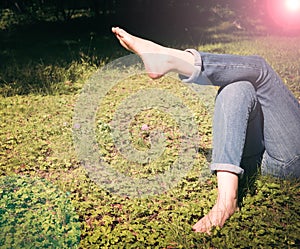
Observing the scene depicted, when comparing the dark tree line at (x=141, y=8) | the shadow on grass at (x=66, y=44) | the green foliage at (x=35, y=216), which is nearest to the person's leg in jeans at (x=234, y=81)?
the green foliage at (x=35, y=216)

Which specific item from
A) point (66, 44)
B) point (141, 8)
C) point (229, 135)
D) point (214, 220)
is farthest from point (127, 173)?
point (141, 8)

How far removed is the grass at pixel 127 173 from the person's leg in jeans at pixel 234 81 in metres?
0.19

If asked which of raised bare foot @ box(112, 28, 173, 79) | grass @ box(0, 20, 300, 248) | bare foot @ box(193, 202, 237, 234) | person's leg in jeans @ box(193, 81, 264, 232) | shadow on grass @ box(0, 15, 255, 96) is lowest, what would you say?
shadow on grass @ box(0, 15, 255, 96)

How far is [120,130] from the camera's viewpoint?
3.97 meters

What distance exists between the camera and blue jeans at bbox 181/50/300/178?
7.42 ft

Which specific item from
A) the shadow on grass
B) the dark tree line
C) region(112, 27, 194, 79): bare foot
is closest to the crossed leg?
region(112, 27, 194, 79): bare foot

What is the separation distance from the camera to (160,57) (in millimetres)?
2373

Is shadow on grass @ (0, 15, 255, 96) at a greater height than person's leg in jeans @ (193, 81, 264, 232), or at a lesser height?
lesser

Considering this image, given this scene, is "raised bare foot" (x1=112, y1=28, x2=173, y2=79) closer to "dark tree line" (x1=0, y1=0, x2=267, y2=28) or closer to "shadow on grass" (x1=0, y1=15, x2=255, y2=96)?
Answer: "shadow on grass" (x1=0, y1=15, x2=255, y2=96)

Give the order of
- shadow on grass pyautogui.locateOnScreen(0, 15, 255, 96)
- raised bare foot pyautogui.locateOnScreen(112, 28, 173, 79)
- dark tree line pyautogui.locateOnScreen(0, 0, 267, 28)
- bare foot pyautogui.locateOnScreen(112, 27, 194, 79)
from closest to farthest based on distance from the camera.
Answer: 1. bare foot pyautogui.locateOnScreen(112, 27, 194, 79)
2. raised bare foot pyautogui.locateOnScreen(112, 28, 173, 79)
3. shadow on grass pyautogui.locateOnScreen(0, 15, 255, 96)
4. dark tree line pyautogui.locateOnScreen(0, 0, 267, 28)

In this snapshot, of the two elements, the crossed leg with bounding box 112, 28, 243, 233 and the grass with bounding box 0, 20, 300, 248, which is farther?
the grass with bounding box 0, 20, 300, 248

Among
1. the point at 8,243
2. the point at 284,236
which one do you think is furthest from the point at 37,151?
the point at 284,236

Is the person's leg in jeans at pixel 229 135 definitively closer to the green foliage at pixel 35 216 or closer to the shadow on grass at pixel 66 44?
the green foliage at pixel 35 216

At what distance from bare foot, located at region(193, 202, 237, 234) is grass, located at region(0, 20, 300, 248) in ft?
0.14
